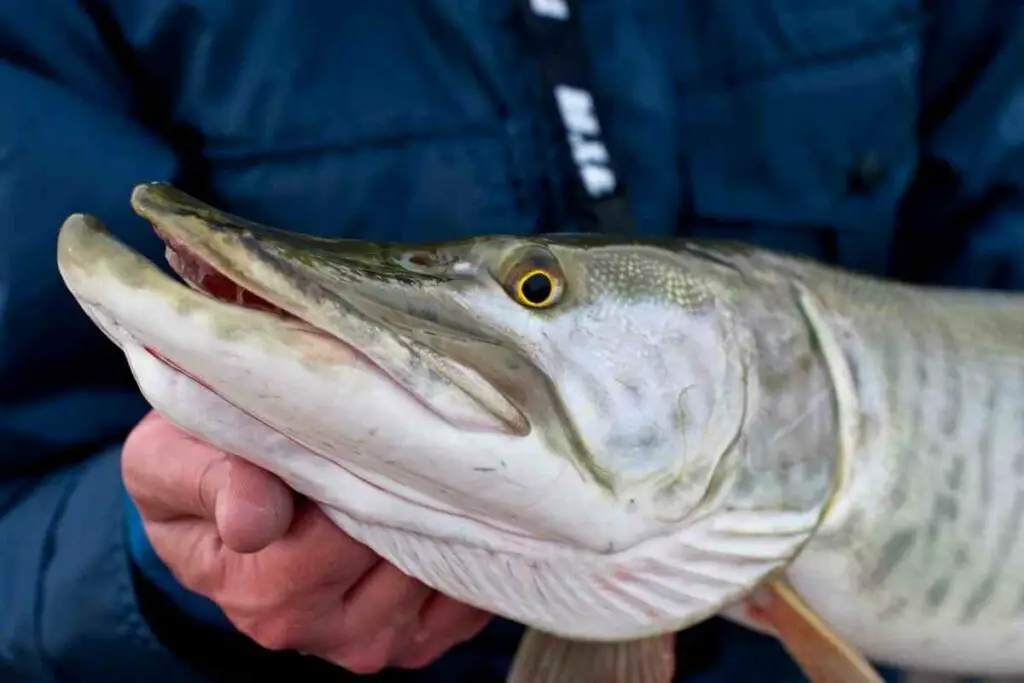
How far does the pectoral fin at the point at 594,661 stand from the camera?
0.77 metres

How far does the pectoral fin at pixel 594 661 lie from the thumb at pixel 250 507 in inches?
9.9

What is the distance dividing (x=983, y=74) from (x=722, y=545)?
28.8 inches

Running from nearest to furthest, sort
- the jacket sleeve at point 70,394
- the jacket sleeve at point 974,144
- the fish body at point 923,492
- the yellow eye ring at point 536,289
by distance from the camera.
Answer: the yellow eye ring at point 536,289
the fish body at point 923,492
the jacket sleeve at point 70,394
the jacket sleeve at point 974,144

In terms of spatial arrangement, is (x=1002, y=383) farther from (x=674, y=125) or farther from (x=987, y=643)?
(x=674, y=125)

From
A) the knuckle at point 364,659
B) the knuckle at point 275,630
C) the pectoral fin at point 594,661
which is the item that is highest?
the knuckle at point 275,630

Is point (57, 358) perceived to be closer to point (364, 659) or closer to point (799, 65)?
point (364, 659)

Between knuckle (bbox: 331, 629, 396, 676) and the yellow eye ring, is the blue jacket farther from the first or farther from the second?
the yellow eye ring

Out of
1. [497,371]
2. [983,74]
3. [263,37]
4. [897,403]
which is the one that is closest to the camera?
[497,371]

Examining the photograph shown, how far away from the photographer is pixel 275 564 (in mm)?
709

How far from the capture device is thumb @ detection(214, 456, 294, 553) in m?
0.63

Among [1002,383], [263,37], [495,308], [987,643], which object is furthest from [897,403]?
[263,37]

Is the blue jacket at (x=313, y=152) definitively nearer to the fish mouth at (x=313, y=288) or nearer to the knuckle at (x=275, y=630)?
the knuckle at (x=275, y=630)

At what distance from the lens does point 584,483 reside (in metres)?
0.63

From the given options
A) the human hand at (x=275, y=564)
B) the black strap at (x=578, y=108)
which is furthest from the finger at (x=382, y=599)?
the black strap at (x=578, y=108)
